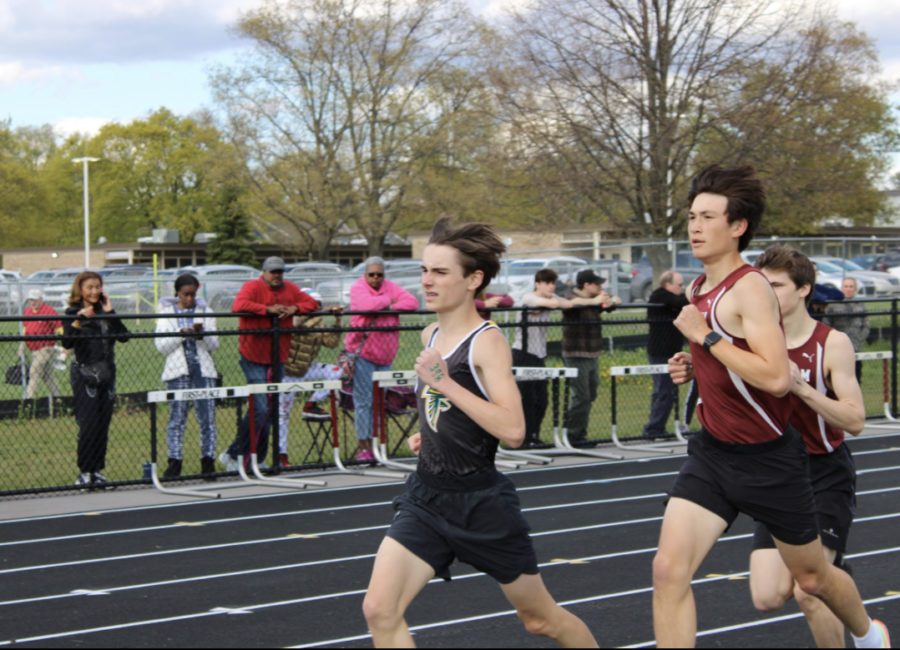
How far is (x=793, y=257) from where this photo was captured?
17.0ft

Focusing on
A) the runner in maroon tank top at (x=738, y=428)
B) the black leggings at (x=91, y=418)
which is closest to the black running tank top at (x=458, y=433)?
the runner in maroon tank top at (x=738, y=428)

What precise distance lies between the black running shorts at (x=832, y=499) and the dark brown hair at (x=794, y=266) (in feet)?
2.42

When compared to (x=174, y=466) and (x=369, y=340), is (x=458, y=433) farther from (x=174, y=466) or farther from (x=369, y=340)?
(x=369, y=340)

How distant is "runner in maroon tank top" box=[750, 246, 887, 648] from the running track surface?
3.27 feet

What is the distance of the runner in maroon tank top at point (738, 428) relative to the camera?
408cm

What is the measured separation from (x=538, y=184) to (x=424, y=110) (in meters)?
22.2

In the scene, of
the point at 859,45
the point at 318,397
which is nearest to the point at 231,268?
the point at 859,45

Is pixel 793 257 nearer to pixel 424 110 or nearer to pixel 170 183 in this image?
pixel 424 110

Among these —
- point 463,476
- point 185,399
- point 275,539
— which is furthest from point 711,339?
point 185,399

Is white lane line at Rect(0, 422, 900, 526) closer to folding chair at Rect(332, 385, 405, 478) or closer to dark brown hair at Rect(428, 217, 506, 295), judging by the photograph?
folding chair at Rect(332, 385, 405, 478)

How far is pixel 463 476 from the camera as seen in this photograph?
4.08 m

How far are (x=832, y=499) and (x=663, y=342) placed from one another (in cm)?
869

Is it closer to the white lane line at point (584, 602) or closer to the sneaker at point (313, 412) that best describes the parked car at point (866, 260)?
the sneaker at point (313, 412)

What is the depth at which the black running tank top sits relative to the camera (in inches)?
161
